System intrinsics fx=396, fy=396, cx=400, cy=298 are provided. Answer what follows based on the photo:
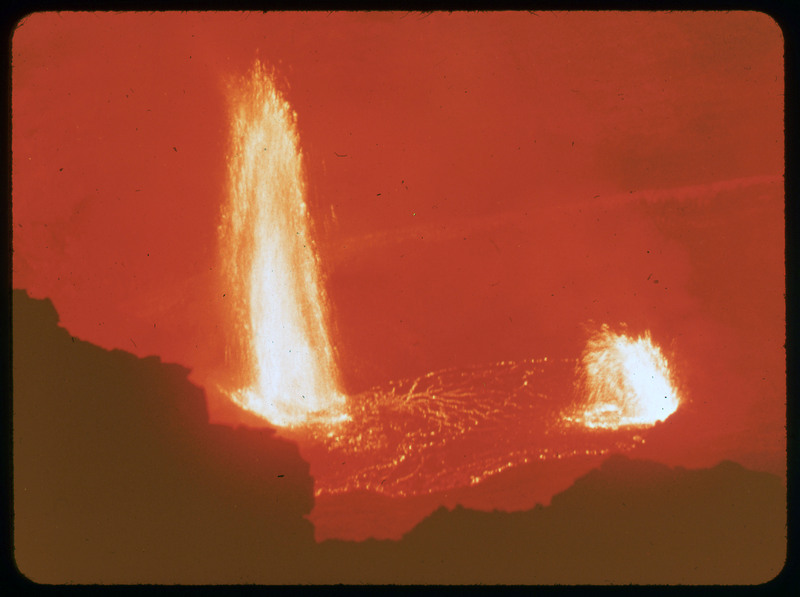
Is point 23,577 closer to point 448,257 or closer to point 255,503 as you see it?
point 255,503

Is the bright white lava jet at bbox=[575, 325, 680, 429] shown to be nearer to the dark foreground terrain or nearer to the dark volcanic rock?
the dark foreground terrain

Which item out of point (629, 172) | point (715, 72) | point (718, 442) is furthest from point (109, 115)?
point (718, 442)

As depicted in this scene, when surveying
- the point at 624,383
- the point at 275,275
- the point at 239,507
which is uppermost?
the point at 275,275

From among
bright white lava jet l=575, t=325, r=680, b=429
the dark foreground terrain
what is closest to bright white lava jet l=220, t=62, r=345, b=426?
the dark foreground terrain

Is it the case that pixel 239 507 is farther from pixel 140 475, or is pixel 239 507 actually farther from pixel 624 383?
pixel 624 383

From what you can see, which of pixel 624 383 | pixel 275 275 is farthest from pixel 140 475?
pixel 624 383

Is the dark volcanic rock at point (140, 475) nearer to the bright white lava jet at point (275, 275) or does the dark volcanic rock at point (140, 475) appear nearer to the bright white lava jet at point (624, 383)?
the bright white lava jet at point (275, 275)
